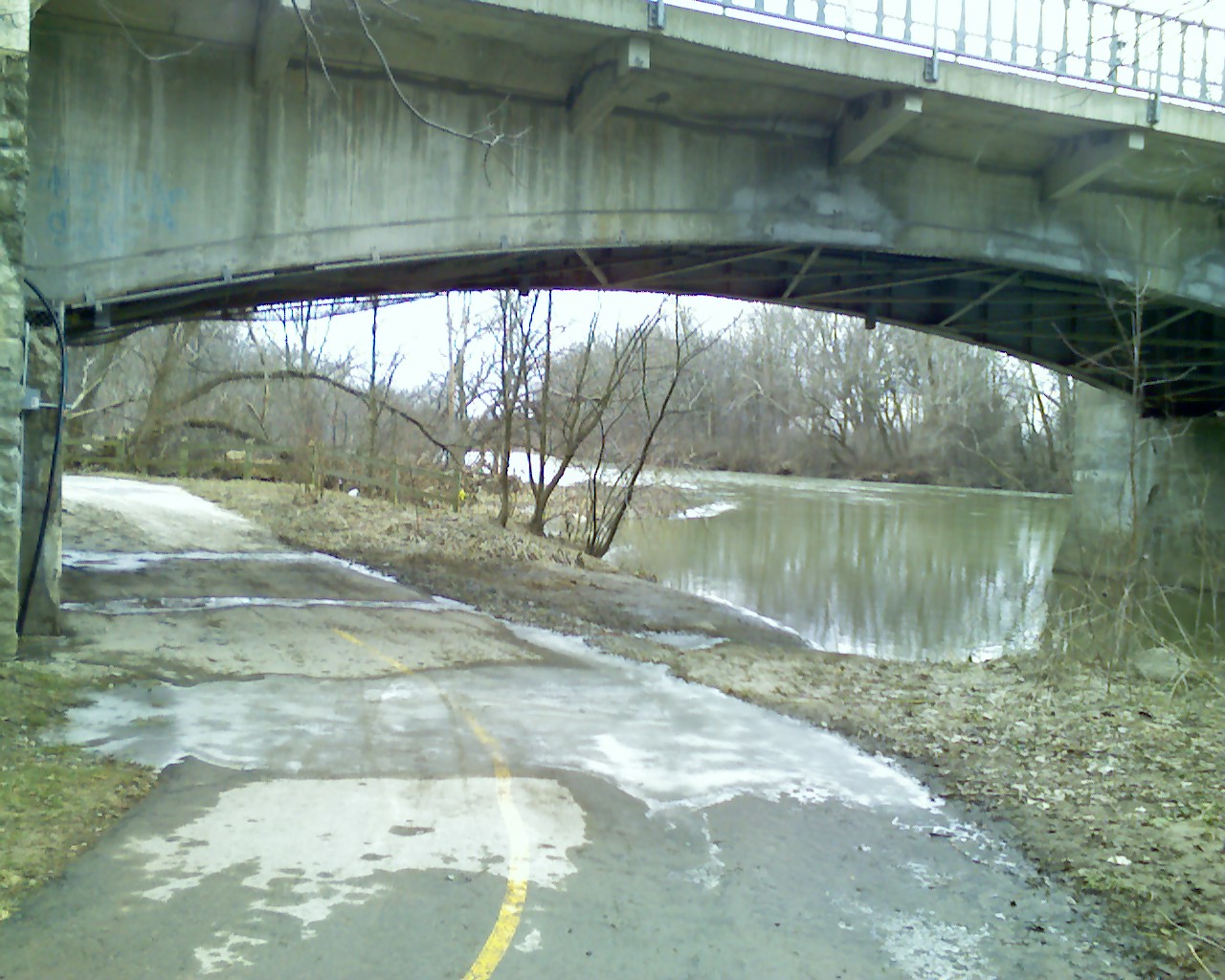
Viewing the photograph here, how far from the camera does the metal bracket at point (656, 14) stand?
10312 mm

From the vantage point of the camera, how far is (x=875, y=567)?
26016mm

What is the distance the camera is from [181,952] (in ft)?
12.7

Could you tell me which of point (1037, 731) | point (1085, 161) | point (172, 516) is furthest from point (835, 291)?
point (172, 516)

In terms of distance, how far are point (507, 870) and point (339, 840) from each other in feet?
2.96

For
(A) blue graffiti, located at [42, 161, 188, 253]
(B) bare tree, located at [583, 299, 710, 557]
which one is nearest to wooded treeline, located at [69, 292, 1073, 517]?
(B) bare tree, located at [583, 299, 710, 557]

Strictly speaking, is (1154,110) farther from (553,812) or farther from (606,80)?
(553,812)

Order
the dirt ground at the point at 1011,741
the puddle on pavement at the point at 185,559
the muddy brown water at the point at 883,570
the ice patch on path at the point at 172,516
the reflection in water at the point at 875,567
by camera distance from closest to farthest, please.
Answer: the dirt ground at the point at 1011,741, the puddle on pavement at the point at 185,559, the ice patch on path at the point at 172,516, the muddy brown water at the point at 883,570, the reflection in water at the point at 875,567

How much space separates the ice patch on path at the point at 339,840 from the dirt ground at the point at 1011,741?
1.88 ft

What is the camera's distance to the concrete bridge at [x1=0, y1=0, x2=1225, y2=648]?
948cm

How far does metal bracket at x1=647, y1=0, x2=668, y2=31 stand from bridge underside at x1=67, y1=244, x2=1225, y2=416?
2835 mm

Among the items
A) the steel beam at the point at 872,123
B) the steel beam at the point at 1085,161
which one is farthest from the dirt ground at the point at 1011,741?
the steel beam at the point at 1085,161

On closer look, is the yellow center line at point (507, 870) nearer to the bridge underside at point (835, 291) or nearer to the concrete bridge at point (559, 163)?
the concrete bridge at point (559, 163)

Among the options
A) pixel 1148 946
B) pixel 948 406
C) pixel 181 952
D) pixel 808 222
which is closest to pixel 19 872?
pixel 181 952

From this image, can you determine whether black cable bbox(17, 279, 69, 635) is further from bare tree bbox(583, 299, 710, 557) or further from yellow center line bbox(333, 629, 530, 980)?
bare tree bbox(583, 299, 710, 557)
